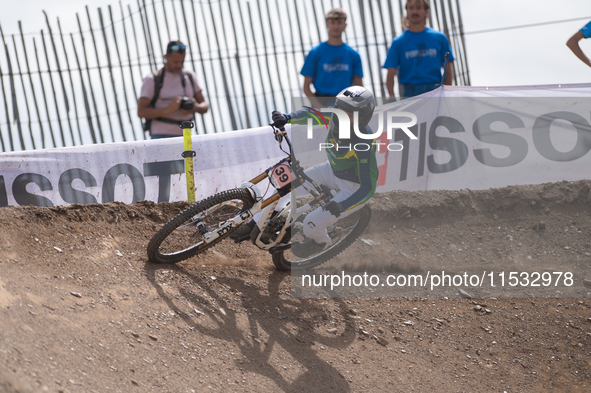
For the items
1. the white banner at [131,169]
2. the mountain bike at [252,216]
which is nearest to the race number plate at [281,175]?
the mountain bike at [252,216]

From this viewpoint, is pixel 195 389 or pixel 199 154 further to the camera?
pixel 199 154

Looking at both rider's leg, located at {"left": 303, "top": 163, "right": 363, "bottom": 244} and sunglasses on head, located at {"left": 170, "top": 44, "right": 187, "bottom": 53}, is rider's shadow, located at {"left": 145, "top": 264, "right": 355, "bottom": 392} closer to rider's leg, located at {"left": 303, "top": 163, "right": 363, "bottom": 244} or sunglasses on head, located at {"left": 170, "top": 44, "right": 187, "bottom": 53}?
rider's leg, located at {"left": 303, "top": 163, "right": 363, "bottom": 244}

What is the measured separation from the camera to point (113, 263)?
482 centimetres

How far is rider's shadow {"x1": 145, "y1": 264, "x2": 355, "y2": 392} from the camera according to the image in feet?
13.6

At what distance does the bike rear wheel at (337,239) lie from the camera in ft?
18.1

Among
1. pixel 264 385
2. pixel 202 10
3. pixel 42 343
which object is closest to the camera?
pixel 42 343

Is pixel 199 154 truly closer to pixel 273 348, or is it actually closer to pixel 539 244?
pixel 273 348

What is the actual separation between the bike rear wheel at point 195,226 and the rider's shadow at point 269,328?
0.19 metres

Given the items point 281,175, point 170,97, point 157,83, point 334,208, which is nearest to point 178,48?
point 157,83

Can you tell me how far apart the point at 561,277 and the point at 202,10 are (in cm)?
650

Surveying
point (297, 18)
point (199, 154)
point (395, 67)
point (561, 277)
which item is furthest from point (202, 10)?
point (561, 277)

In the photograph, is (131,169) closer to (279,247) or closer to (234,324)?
(279,247)

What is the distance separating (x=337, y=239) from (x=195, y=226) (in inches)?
63.0

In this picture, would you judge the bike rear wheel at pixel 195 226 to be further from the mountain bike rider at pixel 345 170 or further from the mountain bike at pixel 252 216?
the mountain bike rider at pixel 345 170
